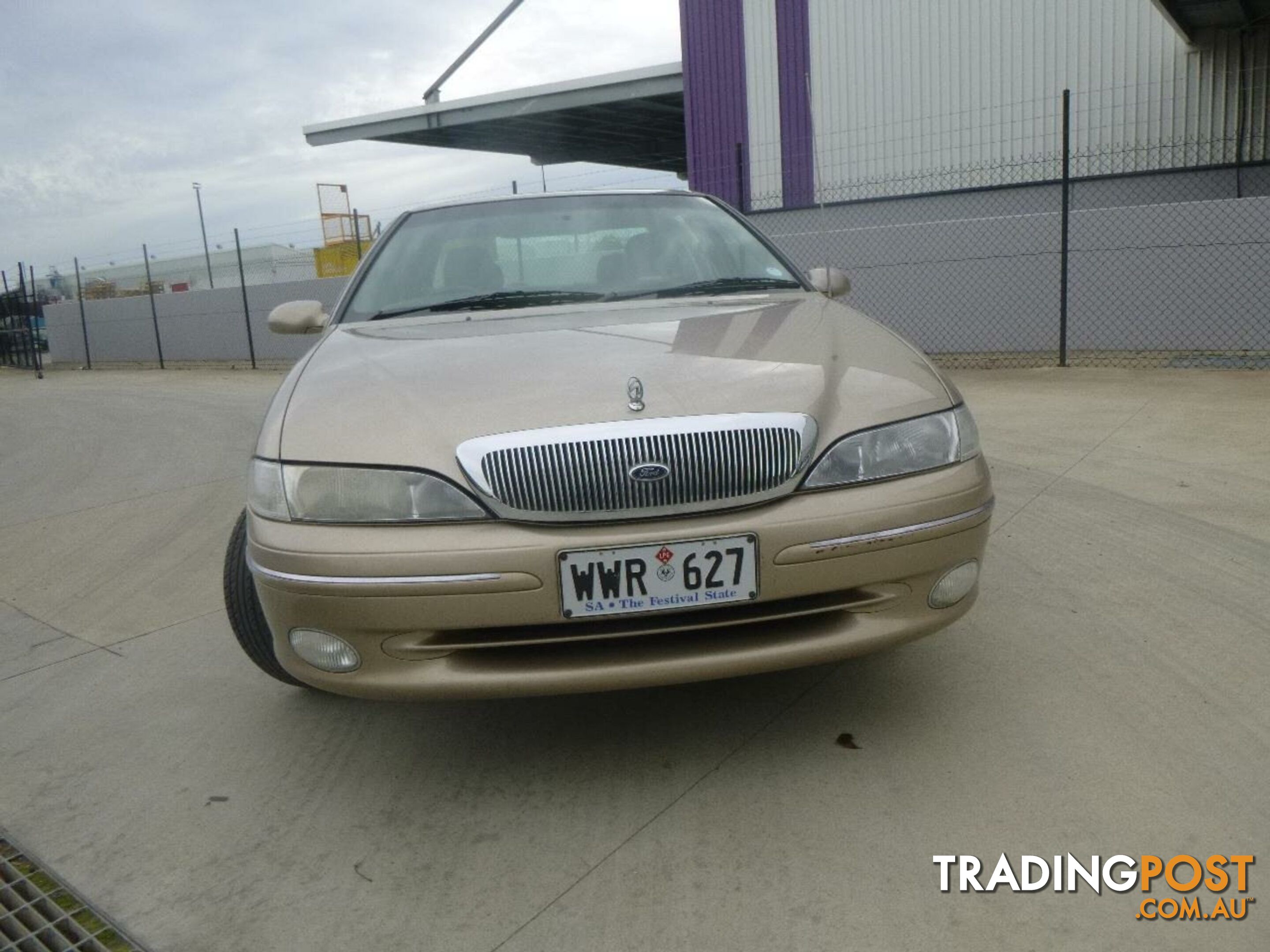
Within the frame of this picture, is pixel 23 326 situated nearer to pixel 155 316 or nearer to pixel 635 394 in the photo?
pixel 155 316

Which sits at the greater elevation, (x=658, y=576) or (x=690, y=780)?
(x=658, y=576)

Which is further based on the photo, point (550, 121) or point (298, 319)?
point (550, 121)

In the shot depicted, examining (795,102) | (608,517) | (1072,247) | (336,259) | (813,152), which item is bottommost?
(608,517)

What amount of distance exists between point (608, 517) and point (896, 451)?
657mm

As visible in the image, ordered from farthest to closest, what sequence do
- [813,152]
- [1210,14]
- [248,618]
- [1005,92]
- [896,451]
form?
1. [813,152]
2. [1005,92]
3. [1210,14]
4. [248,618]
5. [896,451]

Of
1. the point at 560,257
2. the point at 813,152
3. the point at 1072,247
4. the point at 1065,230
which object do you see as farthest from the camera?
the point at 813,152

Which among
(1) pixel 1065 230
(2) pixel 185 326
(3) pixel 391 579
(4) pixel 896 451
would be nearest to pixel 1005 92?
(1) pixel 1065 230

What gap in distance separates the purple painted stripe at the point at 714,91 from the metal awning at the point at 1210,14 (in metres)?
5.75

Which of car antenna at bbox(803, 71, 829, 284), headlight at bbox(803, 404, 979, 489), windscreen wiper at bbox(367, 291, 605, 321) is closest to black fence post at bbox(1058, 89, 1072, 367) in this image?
car antenna at bbox(803, 71, 829, 284)

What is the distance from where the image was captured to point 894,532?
7.38 feet

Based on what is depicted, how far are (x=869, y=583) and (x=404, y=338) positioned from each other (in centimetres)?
145

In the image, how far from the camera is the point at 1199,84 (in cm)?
1268

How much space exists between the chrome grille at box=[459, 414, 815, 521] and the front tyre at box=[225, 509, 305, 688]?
923 mm

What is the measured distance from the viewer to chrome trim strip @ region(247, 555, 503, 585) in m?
2.11
